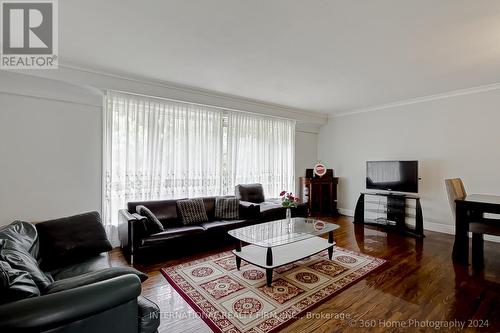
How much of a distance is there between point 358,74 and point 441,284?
2.81 metres

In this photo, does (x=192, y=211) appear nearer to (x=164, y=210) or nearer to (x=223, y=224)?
(x=164, y=210)

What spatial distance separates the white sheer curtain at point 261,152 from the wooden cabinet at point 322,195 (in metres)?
0.49

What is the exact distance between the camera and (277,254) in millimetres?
2891

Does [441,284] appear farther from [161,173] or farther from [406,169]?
[161,173]

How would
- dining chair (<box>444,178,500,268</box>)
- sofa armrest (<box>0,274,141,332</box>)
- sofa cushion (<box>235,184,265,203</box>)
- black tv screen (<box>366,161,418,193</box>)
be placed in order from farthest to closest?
sofa cushion (<box>235,184,265,203</box>)
black tv screen (<box>366,161,418,193</box>)
dining chair (<box>444,178,500,268</box>)
sofa armrest (<box>0,274,141,332</box>)

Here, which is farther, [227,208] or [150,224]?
[227,208]

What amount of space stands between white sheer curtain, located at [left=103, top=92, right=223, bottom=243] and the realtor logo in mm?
880

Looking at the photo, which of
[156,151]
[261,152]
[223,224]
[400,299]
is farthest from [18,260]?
[261,152]

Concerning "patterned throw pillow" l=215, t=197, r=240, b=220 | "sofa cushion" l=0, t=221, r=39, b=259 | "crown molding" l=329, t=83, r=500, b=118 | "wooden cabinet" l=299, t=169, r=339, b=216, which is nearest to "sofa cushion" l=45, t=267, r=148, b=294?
"sofa cushion" l=0, t=221, r=39, b=259

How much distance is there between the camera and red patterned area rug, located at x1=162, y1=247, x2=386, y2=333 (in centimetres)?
201

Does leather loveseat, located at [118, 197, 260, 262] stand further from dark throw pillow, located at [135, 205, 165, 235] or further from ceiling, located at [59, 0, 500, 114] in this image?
ceiling, located at [59, 0, 500, 114]

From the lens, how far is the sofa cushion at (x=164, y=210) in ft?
11.9

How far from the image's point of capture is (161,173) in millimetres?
4047

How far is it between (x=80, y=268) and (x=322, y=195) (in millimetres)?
5207
